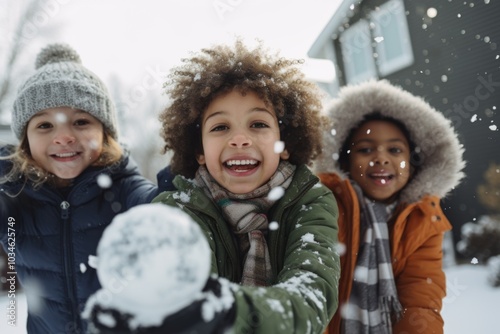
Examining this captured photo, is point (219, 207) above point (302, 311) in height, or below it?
above

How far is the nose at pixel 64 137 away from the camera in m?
2.18

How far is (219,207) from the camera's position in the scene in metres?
1.74

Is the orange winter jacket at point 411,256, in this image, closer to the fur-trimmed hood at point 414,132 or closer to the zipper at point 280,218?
the fur-trimmed hood at point 414,132

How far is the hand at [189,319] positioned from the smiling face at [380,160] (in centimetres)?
173

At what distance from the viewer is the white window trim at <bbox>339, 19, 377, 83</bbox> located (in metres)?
10.6

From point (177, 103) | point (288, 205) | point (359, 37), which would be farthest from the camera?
point (359, 37)

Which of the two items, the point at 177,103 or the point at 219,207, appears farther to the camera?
the point at 177,103

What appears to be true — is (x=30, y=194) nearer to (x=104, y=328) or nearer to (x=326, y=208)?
(x=326, y=208)

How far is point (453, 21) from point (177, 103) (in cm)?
901

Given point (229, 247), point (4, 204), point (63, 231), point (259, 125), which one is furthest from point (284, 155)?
point (4, 204)

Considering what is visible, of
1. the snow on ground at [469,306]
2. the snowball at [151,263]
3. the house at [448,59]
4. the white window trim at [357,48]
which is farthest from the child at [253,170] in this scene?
the white window trim at [357,48]

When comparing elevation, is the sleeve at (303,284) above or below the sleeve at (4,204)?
below

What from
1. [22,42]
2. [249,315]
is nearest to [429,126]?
[249,315]

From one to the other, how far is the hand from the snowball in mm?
14
